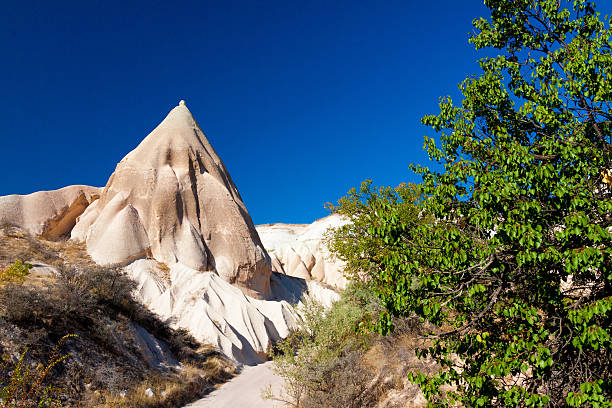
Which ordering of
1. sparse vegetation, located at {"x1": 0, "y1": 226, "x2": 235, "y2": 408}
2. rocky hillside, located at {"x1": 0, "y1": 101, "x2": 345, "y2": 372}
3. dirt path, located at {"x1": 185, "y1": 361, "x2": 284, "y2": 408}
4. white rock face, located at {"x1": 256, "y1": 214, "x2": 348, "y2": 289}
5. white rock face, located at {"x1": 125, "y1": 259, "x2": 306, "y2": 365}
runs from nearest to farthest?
sparse vegetation, located at {"x1": 0, "y1": 226, "x2": 235, "y2": 408}, dirt path, located at {"x1": 185, "y1": 361, "x2": 284, "y2": 408}, white rock face, located at {"x1": 125, "y1": 259, "x2": 306, "y2": 365}, rocky hillside, located at {"x1": 0, "y1": 101, "x2": 345, "y2": 372}, white rock face, located at {"x1": 256, "y1": 214, "x2": 348, "y2": 289}

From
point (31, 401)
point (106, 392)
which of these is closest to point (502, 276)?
point (31, 401)

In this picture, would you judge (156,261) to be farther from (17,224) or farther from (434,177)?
(434,177)

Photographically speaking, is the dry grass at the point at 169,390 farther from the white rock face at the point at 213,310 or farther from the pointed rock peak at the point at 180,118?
the pointed rock peak at the point at 180,118

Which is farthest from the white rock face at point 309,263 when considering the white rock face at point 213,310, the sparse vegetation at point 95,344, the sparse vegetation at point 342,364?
the sparse vegetation at point 342,364

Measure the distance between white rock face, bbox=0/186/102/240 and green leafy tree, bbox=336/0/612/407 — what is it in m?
32.7

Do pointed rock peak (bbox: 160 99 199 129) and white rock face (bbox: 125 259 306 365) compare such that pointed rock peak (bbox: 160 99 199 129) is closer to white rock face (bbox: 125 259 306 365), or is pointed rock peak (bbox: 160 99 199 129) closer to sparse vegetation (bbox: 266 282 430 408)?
white rock face (bbox: 125 259 306 365)

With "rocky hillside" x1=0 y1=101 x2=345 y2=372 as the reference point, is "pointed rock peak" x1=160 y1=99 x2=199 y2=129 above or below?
above

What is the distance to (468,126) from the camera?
19.3 ft

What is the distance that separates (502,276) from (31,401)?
9.83 meters

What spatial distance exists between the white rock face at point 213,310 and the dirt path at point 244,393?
142 inches

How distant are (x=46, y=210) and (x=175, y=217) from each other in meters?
11.0

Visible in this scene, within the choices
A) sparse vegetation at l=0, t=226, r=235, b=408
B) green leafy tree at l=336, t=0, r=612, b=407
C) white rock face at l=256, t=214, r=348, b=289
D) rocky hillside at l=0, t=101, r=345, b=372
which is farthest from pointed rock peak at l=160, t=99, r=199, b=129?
green leafy tree at l=336, t=0, r=612, b=407

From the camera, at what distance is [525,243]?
163 inches

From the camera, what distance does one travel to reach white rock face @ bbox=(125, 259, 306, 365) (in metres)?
20.8
